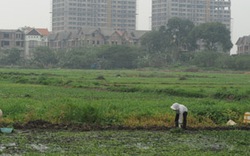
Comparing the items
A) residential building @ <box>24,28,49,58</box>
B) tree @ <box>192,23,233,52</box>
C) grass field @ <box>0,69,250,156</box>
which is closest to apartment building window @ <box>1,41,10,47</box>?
residential building @ <box>24,28,49,58</box>

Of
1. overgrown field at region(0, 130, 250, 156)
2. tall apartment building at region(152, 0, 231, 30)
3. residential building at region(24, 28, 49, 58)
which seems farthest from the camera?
tall apartment building at region(152, 0, 231, 30)

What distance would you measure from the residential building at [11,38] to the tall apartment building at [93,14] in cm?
2662

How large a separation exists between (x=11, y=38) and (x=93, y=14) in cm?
4018

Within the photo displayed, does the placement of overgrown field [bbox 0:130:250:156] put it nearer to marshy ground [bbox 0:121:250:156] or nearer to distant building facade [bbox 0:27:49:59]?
marshy ground [bbox 0:121:250:156]

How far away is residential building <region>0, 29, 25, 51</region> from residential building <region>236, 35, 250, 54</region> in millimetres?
58578

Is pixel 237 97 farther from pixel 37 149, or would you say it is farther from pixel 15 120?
pixel 37 149

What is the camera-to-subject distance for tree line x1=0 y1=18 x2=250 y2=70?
9494 cm

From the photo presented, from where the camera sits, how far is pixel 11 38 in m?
124

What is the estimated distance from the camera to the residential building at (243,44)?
115 m

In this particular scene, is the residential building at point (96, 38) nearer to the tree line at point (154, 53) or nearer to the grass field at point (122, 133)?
the tree line at point (154, 53)

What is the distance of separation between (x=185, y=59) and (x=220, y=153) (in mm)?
88952

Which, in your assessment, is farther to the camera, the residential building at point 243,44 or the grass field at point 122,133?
the residential building at point 243,44

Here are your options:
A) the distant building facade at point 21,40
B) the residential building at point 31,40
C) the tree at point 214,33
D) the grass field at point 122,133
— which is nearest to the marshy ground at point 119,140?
the grass field at point 122,133

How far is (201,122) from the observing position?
67.2ft
